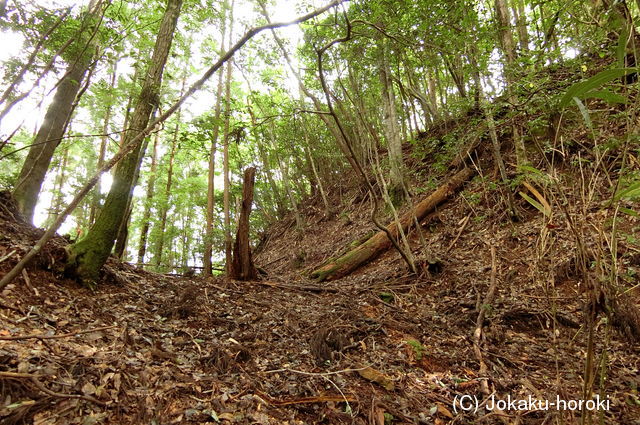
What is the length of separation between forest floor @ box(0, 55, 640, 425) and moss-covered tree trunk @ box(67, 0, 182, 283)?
0.84 feet

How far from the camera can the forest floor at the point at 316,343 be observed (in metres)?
2.15

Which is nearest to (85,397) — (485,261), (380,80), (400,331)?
(400,331)

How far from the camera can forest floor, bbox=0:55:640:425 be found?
84.7 inches

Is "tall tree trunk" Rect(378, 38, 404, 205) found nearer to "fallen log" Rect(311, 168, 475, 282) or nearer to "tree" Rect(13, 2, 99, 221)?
"fallen log" Rect(311, 168, 475, 282)

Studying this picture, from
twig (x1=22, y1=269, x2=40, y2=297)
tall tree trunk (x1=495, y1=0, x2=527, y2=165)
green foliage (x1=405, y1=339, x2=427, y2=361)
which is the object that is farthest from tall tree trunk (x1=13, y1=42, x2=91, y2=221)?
tall tree trunk (x1=495, y1=0, x2=527, y2=165)

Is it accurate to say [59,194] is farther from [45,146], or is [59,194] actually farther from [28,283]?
[28,283]

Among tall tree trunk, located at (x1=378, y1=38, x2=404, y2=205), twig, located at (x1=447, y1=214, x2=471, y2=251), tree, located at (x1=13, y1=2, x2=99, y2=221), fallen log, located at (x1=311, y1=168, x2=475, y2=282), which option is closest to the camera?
tree, located at (x1=13, y1=2, x2=99, y2=221)

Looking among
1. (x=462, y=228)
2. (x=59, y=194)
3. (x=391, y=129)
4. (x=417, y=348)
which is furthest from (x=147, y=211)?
(x=417, y=348)

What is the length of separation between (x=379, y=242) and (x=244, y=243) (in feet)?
10.9

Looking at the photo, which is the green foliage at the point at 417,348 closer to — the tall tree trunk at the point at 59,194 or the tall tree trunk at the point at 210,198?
the tall tree trunk at the point at 210,198

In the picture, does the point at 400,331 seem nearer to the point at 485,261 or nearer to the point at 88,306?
the point at 485,261

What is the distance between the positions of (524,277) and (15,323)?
20.4 ft

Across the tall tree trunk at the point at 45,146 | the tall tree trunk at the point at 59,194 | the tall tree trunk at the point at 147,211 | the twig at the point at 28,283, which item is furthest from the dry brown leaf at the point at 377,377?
the tall tree trunk at the point at 59,194

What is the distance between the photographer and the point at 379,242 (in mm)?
7703
